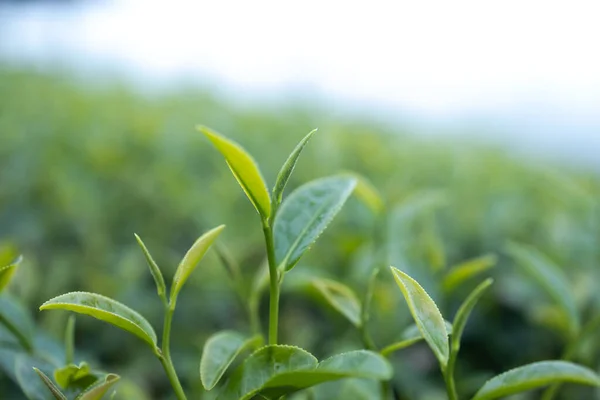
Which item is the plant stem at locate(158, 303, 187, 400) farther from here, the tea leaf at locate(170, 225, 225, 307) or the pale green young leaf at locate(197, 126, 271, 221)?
the pale green young leaf at locate(197, 126, 271, 221)

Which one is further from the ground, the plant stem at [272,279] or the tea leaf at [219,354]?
the plant stem at [272,279]

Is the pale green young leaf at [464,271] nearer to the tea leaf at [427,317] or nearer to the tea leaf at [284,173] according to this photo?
the tea leaf at [427,317]

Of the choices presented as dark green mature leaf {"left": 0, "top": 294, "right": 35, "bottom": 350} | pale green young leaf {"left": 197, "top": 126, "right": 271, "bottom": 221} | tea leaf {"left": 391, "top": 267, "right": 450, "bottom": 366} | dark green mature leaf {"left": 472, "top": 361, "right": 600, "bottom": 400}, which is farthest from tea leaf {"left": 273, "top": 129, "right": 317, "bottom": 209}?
dark green mature leaf {"left": 0, "top": 294, "right": 35, "bottom": 350}

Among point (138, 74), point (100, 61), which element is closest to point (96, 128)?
point (138, 74)

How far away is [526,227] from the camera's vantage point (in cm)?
152

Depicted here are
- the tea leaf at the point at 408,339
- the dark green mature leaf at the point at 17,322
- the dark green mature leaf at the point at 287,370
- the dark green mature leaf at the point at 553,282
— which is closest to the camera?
the dark green mature leaf at the point at 287,370

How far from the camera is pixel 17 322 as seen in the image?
676 millimetres

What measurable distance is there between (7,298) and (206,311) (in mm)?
565

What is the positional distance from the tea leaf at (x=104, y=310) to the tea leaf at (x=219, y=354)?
5 centimetres

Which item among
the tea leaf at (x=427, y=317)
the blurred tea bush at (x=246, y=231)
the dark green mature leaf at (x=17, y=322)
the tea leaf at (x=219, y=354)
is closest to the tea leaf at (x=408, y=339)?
the tea leaf at (x=427, y=317)

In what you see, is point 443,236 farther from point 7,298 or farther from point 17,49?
point 17,49

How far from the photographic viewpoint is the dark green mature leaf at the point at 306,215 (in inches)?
22.3

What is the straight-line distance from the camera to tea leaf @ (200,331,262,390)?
1.71 ft

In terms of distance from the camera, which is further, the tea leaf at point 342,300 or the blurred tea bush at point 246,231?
the blurred tea bush at point 246,231
